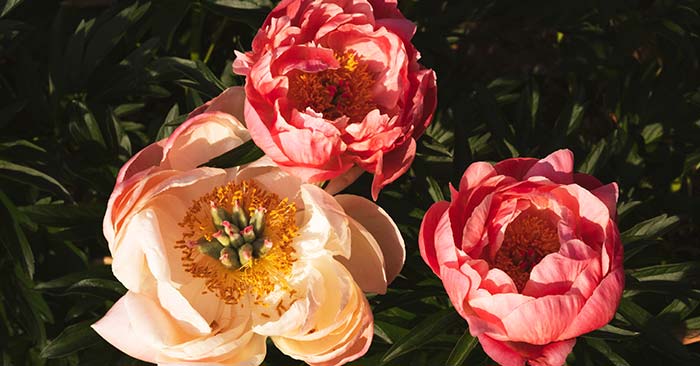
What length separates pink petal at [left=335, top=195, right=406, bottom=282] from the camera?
124 centimetres

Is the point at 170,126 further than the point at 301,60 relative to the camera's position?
Yes

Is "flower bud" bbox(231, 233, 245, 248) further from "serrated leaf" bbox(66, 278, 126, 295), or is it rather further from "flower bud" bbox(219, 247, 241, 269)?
"serrated leaf" bbox(66, 278, 126, 295)

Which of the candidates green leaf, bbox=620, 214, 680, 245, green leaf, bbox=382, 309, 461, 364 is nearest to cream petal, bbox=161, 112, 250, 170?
green leaf, bbox=382, 309, 461, 364

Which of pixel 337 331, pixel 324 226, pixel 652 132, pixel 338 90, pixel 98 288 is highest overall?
pixel 338 90

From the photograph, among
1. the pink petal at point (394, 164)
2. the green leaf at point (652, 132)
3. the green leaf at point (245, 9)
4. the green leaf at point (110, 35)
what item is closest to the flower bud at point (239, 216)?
the pink petal at point (394, 164)

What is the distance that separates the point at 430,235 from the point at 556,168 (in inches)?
8.8

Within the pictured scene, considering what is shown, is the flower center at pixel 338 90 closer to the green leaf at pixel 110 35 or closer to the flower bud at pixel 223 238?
the flower bud at pixel 223 238

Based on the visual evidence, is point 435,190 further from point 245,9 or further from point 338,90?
point 245,9

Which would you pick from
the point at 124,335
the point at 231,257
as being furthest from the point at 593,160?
the point at 124,335

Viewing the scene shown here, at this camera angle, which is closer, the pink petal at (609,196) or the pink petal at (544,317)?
the pink petal at (544,317)

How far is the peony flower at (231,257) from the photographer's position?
3.75 ft

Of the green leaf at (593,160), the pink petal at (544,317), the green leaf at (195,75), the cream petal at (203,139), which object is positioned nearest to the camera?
the pink petal at (544,317)

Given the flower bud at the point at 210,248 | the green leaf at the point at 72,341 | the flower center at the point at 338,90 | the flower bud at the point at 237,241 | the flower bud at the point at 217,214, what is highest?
the flower center at the point at 338,90

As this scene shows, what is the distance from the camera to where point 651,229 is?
145cm
